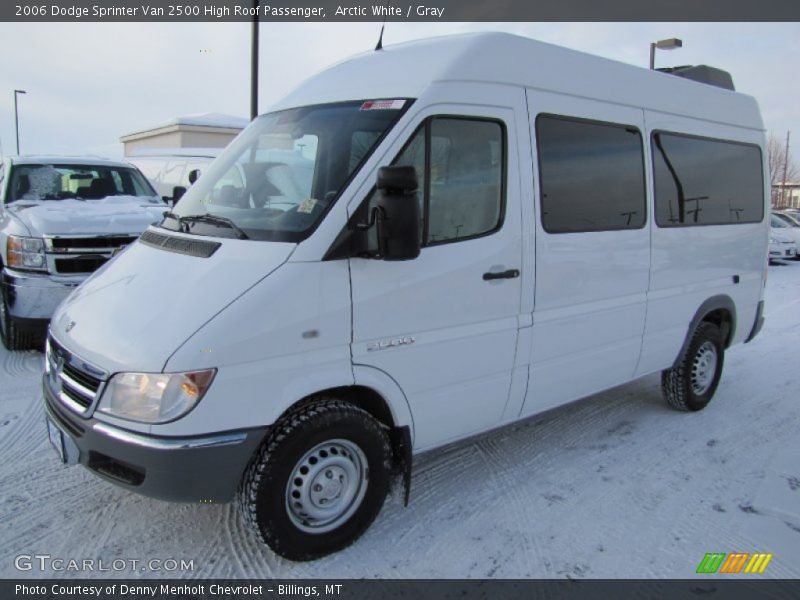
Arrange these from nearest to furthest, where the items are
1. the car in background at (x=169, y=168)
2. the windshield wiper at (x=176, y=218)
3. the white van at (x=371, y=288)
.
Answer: the white van at (x=371, y=288), the windshield wiper at (x=176, y=218), the car in background at (x=169, y=168)

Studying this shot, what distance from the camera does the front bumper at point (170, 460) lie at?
9.04 feet

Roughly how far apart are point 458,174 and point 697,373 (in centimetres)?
336

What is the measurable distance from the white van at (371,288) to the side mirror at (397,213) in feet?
0.03

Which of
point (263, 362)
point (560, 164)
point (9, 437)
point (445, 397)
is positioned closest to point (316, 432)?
point (263, 362)

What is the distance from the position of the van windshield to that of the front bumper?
3.30 ft

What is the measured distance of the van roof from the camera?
11.5ft

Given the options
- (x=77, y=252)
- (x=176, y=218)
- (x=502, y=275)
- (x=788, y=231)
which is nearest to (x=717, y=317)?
(x=502, y=275)

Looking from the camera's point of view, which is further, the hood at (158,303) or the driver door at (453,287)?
the driver door at (453,287)

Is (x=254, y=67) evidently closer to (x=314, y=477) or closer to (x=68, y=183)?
(x=68, y=183)

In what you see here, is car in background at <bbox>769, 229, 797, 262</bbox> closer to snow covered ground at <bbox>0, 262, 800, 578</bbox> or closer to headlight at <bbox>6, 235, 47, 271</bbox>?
snow covered ground at <bbox>0, 262, 800, 578</bbox>

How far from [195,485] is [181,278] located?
0.98 meters

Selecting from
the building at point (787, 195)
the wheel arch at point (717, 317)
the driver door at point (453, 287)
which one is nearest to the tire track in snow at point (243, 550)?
the driver door at point (453, 287)

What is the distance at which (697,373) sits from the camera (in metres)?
5.57

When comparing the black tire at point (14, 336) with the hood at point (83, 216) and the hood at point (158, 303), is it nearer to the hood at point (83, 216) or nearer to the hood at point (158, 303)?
the hood at point (83, 216)
